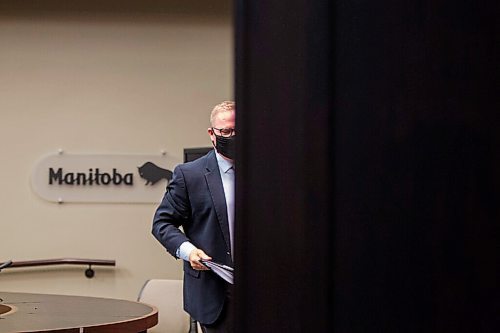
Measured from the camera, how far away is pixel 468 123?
617 mm

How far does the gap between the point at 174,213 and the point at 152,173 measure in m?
2.68

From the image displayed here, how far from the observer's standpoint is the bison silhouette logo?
534 centimetres

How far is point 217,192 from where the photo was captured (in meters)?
2.61

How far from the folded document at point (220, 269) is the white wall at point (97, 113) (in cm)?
295

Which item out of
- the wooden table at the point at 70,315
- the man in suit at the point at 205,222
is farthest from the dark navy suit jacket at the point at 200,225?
the wooden table at the point at 70,315

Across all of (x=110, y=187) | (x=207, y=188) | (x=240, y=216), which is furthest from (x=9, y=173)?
(x=240, y=216)

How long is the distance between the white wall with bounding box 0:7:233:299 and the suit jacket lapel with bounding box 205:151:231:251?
271cm

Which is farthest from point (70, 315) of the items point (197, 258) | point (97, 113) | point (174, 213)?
point (97, 113)

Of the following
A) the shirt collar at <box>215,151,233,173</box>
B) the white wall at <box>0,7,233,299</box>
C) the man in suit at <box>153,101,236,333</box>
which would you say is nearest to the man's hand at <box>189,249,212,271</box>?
the man in suit at <box>153,101,236,333</box>

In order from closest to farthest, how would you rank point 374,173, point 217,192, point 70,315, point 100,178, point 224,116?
point 374,173 < point 217,192 < point 224,116 < point 70,315 < point 100,178

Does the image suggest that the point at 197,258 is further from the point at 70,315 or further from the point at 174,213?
the point at 70,315

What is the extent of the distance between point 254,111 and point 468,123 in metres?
0.17

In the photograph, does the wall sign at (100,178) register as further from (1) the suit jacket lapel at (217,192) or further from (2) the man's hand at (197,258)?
(2) the man's hand at (197,258)

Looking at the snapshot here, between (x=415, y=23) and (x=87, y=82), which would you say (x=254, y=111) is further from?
(x=87, y=82)
